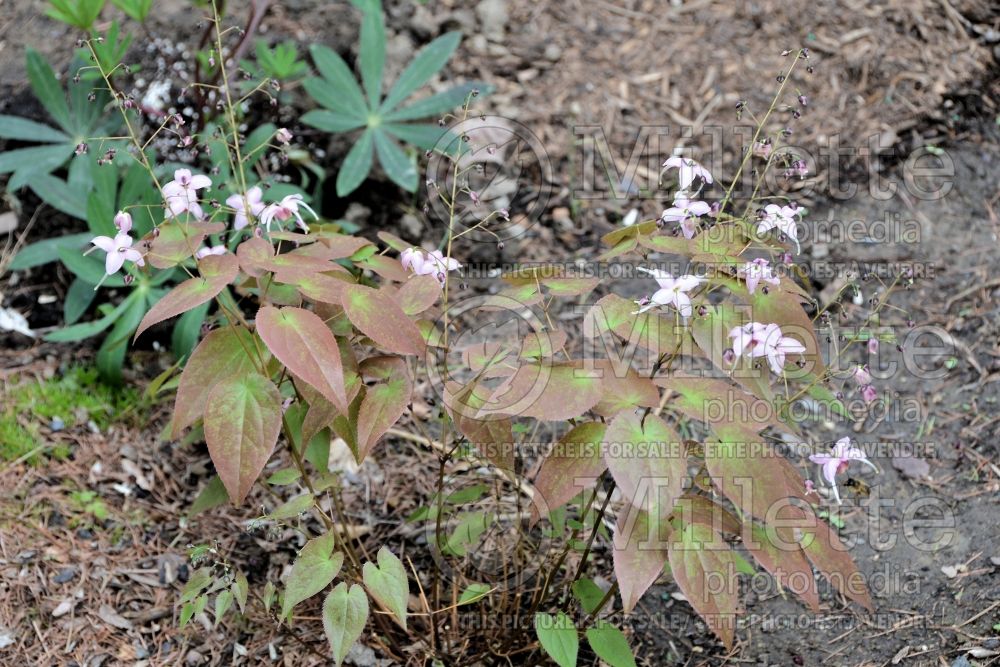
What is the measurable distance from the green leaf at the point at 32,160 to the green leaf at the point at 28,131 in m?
0.03

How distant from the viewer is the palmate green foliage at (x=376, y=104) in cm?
283

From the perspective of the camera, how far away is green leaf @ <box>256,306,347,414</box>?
4.51ft

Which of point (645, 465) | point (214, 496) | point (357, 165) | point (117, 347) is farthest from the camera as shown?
point (357, 165)

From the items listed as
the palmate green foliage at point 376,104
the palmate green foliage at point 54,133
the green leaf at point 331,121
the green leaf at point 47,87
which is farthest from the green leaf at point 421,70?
the green leaf at point 47,87

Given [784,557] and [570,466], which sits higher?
[570,466]

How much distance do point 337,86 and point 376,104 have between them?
132 mm

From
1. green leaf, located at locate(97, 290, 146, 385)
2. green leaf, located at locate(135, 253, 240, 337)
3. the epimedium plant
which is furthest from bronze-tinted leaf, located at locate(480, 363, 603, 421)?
green leaf, located at locate(97, 290, 146, 385)

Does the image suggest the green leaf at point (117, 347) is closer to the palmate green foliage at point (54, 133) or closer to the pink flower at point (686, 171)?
the palmate green foliage at point (54, 133)

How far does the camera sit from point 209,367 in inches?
61.6

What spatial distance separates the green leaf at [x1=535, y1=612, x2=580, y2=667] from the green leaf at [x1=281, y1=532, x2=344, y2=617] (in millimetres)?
400

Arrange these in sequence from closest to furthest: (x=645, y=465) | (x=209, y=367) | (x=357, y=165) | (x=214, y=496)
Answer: (x=645, y=465) → (x=209, y=367) → (x=214, y=496) → (x=357, y=165)

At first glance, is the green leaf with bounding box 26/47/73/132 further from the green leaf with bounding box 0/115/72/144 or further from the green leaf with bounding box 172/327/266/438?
the green leaf with bounding box 172/327/266/438

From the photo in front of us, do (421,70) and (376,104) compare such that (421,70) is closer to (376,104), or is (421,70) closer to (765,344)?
(376,104)

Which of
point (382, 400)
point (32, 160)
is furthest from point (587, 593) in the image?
point (32, 160)
